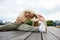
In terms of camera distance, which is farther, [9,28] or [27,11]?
[9,28]

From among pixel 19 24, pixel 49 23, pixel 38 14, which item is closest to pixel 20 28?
pixel 19 24

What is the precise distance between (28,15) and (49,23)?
4226 mm

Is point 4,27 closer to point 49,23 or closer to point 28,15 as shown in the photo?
point 28,15

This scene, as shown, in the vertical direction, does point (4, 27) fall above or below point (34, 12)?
below

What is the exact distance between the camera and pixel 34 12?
2.55 metres

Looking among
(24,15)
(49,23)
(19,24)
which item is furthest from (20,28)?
(49,23)

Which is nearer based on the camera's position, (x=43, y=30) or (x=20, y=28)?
(x=43, y=30)

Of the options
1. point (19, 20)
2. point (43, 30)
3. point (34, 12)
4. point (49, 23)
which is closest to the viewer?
point (43, 30)

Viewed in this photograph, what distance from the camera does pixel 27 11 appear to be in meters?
2.60

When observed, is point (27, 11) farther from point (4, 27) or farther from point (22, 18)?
point (4, 27)

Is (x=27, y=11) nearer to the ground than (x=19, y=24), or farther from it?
farther from it

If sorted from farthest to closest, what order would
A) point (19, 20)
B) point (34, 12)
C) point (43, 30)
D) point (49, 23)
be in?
1. point (49, 23)
2. point (19, 20)
3. point (34, 12)
4. point (43, 30)

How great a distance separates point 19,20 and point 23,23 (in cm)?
15

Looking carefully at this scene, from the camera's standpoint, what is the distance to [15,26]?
2859mm
